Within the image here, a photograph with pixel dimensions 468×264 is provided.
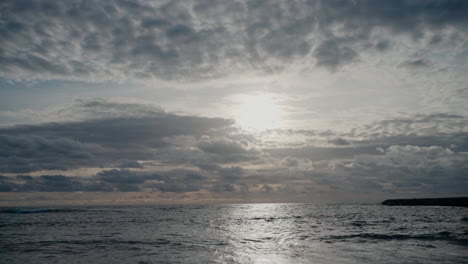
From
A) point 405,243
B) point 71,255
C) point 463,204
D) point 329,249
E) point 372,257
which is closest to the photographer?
point 372,257

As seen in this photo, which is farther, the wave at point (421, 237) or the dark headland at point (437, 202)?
the dark headland at point (437, 202)

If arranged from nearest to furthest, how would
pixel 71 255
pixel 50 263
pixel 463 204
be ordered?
pixel 50 263 → pixel 71 255 → pixel 463 204

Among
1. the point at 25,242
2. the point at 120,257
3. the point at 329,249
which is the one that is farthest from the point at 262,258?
the point at 25,242

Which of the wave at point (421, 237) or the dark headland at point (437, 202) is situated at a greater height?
the wave at point (421, 237)

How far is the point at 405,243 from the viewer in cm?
2711

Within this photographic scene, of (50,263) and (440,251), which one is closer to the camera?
(50,263)

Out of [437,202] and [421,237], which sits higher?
[421,237]

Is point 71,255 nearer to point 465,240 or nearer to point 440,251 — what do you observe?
point 440,251

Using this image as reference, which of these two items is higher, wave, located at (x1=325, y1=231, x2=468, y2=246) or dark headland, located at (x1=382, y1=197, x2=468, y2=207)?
wave, located at (x1=325, y1=231, x2=468, y2=246)

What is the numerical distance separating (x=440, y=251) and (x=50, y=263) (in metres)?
27.9

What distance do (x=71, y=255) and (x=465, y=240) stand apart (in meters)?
34.4

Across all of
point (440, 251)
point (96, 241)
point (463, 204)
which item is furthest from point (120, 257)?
point (463, 204)

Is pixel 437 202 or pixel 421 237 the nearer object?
pixel 421 237

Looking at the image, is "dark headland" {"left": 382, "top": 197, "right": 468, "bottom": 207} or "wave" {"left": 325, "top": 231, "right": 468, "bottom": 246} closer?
"wave" {"left": 325, "top": 231, "right": 468, "bottom": 246}
